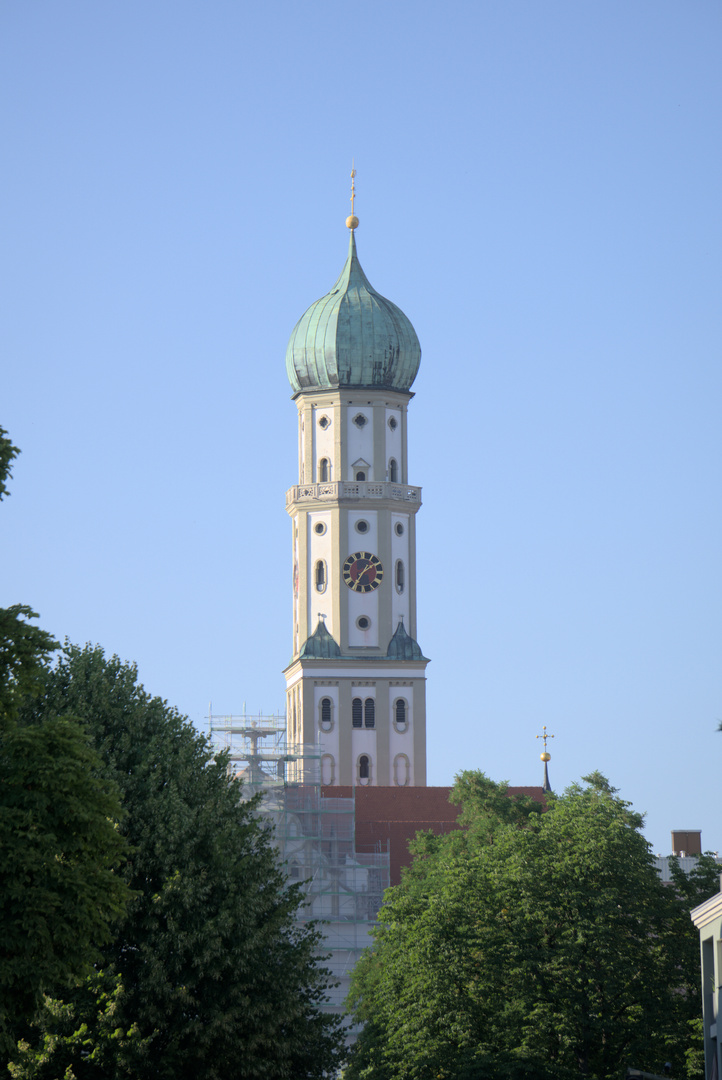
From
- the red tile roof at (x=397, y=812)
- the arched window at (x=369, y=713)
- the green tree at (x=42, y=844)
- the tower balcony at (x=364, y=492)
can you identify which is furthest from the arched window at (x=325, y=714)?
the green tree at (x=42, y=844)

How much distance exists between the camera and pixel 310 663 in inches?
4574

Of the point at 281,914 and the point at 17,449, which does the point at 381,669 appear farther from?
the point at 17,449

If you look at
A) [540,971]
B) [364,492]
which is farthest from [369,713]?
[540,971]

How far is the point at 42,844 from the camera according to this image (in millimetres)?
28547

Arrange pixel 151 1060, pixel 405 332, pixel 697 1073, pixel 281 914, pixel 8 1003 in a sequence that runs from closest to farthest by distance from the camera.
Result: pixel 8 1003
pixel 151 1060
pixel 281 914
pixel 697 1073
pixel 405 332

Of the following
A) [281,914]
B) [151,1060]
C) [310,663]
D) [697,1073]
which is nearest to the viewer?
[151,1060]

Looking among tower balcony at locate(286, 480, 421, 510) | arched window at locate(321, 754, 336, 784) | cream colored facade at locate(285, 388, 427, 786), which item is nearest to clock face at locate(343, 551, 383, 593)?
cream colored facade at locate(285, 388, 427, 786)

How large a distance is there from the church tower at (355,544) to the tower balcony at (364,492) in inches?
3.2

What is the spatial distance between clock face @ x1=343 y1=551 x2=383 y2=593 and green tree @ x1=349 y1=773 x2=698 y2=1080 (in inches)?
2453

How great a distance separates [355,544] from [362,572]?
1.79 meters

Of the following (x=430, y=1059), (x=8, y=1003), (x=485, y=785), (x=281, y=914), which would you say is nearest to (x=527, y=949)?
(x=430, y=1059)

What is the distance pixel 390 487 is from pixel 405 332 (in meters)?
10.3

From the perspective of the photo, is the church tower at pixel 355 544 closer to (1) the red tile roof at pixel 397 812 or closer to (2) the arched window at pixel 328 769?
(2) the arched window at pixel 328 769

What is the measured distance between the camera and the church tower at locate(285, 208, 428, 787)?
116 meters
